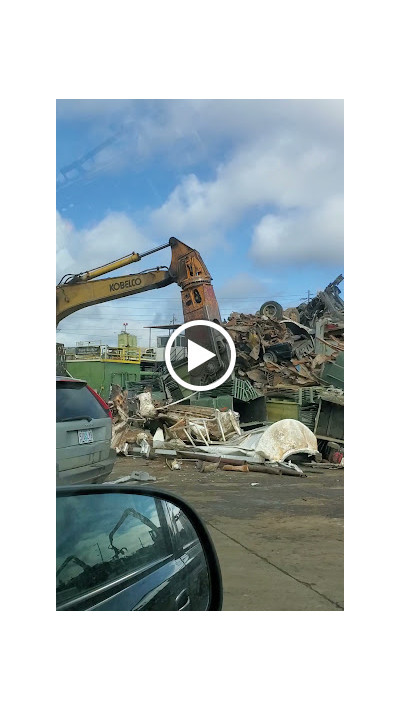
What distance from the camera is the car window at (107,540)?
2125mm

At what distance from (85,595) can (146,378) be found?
2622mm

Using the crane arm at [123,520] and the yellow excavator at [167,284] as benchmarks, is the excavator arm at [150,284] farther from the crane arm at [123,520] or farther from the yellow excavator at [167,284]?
the crane arm at [123,520]

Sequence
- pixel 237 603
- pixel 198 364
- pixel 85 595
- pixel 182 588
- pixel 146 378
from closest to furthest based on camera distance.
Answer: pixel 85 595, pixel 182 588, pixel 237 603, pixel 198 364, pixel 146 378

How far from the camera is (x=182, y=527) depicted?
7.96 ft

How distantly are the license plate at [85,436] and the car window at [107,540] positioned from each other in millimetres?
1752

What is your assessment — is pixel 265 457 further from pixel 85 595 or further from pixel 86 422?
pixel 85 595

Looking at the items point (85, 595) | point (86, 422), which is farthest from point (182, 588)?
point (86, 422)

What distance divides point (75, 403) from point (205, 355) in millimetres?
939

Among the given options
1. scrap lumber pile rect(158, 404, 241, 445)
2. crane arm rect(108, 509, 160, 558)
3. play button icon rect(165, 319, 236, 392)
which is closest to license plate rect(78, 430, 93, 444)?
play button icon rect(165, 319, 236, 392)

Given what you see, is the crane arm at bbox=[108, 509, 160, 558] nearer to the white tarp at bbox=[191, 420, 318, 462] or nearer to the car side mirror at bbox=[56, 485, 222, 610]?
the car side mirror at bbox=[56, 485, 222, 610]

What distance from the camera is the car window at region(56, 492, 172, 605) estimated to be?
212 centimetres

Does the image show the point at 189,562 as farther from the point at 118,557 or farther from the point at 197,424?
the point at 197,424

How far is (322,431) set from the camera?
4.96 meters

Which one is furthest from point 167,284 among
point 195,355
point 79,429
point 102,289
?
point 79,429
